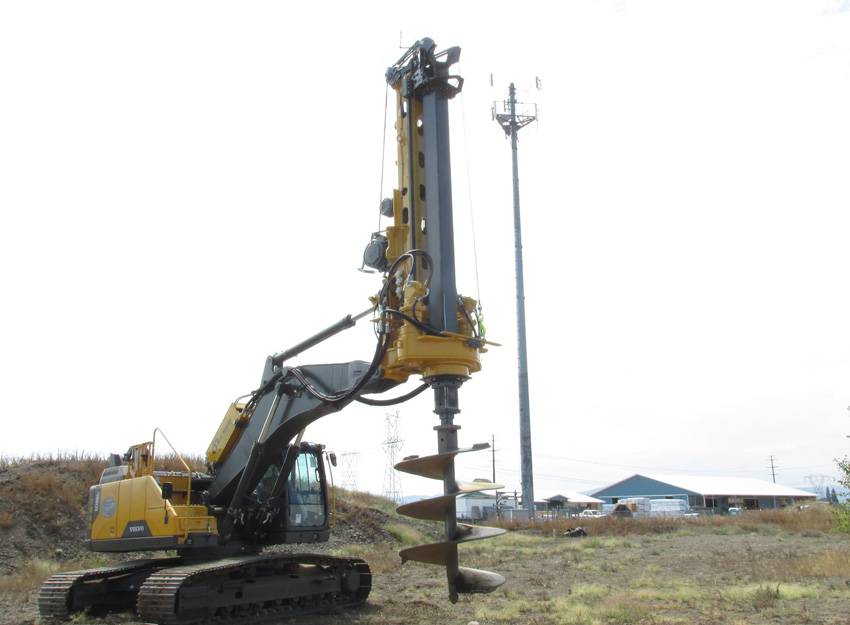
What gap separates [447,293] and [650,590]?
23.6ft

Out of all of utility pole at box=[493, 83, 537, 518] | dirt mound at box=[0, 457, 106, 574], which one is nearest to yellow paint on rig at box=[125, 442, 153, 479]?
dirt mound at box=[0, 457, 106, 574]

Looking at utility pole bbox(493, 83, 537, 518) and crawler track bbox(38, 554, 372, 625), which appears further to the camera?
utility pole bbox(493, 83, 537, 518)

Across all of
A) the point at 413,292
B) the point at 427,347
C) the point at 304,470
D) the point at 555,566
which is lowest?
the point at 555,566

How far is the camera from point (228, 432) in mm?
11203

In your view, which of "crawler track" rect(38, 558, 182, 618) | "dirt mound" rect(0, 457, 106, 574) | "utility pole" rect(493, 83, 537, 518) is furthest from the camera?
"utility pole" rect(493, 83, 537, 518)

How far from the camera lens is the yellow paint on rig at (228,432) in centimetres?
1103

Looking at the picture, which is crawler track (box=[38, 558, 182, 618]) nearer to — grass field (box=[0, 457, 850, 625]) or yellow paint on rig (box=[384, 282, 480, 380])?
grass field (box=[0, 457, 850, 625])

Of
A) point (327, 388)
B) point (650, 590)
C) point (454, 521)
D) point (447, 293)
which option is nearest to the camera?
point (454, 521)

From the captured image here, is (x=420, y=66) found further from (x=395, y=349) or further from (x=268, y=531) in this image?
(x=268, y=531)

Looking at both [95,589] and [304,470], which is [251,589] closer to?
[304,470]

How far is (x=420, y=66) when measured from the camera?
9.36m

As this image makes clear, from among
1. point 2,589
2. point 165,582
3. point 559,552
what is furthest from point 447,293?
point 559,552

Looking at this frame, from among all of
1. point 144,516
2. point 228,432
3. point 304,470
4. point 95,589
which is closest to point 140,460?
point 144,516

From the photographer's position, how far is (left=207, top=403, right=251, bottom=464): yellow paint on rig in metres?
11.0
